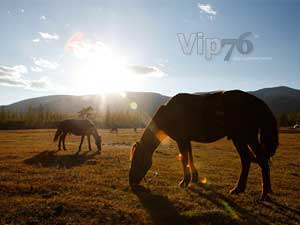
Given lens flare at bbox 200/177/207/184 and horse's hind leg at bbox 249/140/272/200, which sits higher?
horse's hind leg at bbox 249/140/272/200

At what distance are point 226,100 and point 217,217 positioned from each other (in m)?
3.78

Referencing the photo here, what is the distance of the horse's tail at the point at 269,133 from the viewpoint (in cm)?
876

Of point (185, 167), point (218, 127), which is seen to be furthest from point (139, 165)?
point (218, 127)

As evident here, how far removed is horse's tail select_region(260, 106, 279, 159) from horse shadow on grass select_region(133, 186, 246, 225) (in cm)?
264

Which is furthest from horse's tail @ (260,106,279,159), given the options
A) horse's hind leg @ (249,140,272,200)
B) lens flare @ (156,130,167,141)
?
lens flare @ (156,130,167,141)

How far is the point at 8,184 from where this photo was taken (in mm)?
10102

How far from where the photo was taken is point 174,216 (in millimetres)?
7332

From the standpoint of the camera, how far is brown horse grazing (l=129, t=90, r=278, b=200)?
8836mm

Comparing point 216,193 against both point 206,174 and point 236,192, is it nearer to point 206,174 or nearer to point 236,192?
point 236,192

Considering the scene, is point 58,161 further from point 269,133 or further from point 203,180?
point 269,133

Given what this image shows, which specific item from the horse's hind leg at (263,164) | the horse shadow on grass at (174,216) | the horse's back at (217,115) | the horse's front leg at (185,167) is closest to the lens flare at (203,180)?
the horse's front leg at (185,167)

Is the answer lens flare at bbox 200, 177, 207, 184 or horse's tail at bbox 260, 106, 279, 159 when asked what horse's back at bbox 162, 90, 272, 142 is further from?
lens flare at bbox 200, 177, 207, 184

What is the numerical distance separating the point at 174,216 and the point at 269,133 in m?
3.94

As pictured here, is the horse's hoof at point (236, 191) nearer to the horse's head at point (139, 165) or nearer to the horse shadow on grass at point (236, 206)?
the horse shadow on grass at point (236, 206)
